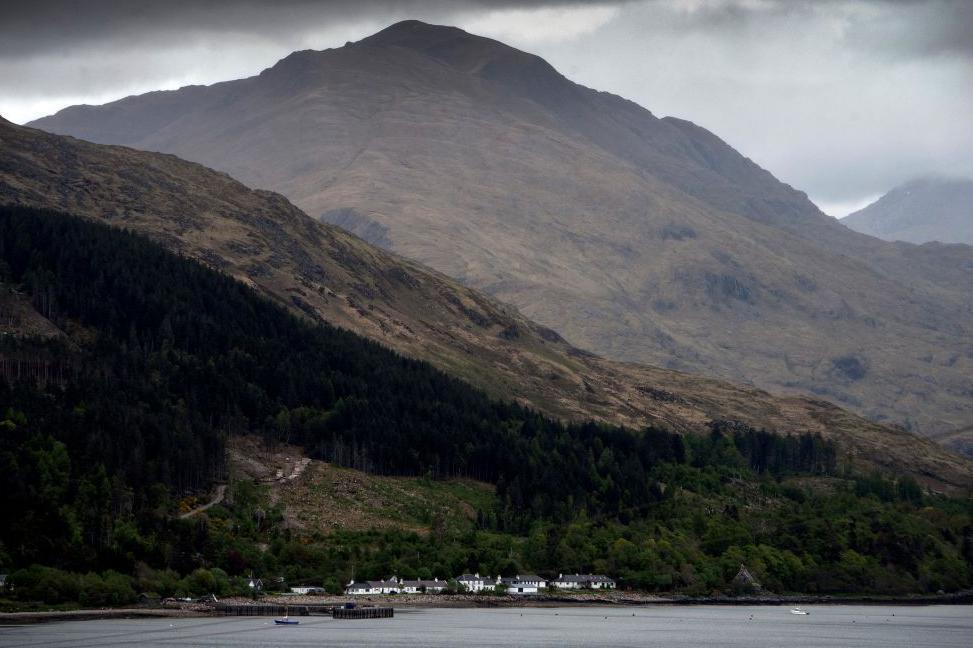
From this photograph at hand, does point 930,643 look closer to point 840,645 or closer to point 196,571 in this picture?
point 840,645

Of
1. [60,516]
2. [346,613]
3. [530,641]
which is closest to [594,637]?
[530,641]

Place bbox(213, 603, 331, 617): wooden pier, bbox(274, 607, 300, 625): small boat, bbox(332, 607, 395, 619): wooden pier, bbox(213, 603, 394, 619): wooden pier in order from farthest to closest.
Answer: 1. bbox(332, 607, 395, 619): wooden pier
2. bbox(213, 603, 394, 619): wooden pier
3. bbox(213, 603, 331, 617): wooden pier
4. bbox(274, 607, 300, 625): small boat

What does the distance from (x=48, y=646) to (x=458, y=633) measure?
172 ft

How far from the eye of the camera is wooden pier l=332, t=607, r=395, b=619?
631ft

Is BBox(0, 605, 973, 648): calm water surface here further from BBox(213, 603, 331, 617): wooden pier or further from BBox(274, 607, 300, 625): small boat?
BBox(213, 603, 331, 617): wooden pier

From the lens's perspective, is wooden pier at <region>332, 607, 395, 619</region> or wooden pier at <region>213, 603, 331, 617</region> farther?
wooden pier at <region>332, 607, 395, 619</region>

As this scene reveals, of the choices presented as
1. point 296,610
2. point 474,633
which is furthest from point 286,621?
point 474,633

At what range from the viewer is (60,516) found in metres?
197

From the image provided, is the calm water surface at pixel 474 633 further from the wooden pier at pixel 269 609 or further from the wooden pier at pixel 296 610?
Answer: the wooden pier at pixel 269 609

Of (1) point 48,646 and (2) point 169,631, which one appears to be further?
(2) point 169,631

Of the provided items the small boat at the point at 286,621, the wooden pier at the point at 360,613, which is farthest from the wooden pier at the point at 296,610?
the small boat at the point at 286,621

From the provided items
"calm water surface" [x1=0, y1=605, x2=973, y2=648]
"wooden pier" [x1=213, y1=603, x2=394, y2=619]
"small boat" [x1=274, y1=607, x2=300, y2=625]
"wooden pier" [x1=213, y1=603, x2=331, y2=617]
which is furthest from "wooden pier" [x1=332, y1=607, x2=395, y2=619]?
"small boat" [x1=274, y1=607, x2=300, y2=625]

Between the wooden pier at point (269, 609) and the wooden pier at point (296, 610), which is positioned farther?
the wooden pier at point (296, 610)

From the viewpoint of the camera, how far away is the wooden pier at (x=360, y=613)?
631 feet
